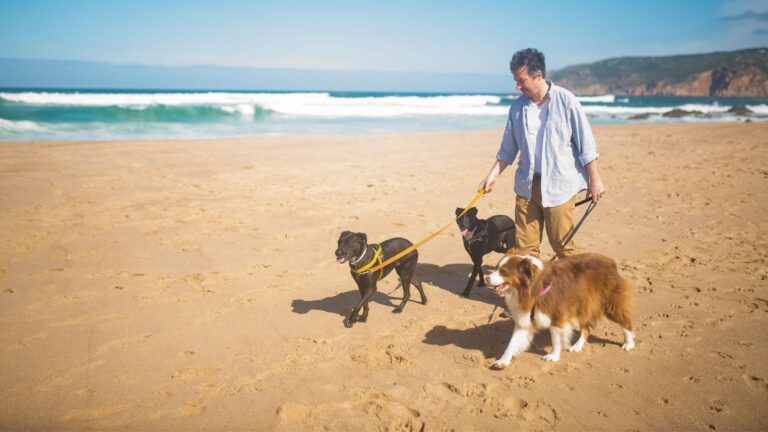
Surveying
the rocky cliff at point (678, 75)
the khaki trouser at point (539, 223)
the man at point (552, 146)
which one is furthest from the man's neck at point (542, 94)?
the rocky cliff at point (678, 75)

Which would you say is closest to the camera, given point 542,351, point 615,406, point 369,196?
point 615,406

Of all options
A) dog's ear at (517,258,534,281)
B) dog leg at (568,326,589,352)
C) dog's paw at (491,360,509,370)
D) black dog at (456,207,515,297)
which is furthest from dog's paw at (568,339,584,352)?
black dog at (456,207,515,297)

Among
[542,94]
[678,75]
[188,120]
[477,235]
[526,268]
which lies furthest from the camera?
[678,75]

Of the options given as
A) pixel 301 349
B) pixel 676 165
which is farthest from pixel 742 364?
pixel 676 165

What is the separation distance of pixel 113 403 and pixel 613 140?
18516 mm

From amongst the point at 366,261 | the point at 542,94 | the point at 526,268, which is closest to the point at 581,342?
the point at 526,268

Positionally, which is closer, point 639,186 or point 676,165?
point 639,186

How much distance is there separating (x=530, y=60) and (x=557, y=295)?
1966 mm

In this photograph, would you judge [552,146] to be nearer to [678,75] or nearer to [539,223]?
[539,223]

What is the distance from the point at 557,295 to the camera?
139 inches

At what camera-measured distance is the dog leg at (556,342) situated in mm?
3632

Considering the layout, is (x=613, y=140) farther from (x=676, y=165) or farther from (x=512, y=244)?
(x=512, y=244)

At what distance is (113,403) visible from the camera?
10.7ft

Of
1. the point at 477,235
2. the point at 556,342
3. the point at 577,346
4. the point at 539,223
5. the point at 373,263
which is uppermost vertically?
the point at 539,223
